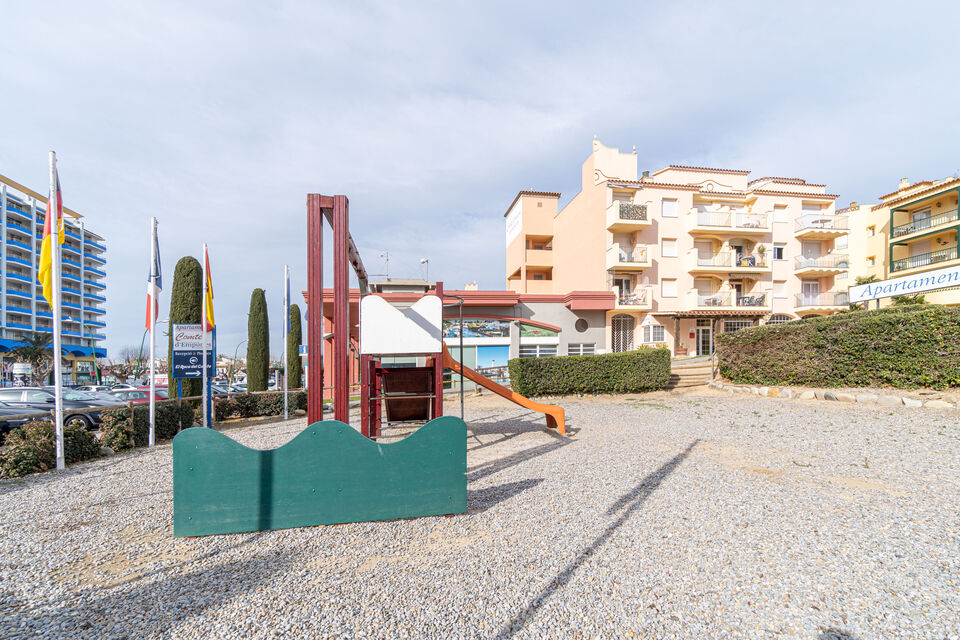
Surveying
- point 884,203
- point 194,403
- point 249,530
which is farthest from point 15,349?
point 884,203

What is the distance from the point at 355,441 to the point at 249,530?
1.27 m

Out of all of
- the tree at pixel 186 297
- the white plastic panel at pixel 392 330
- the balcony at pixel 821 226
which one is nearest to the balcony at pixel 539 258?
the balcony at pixel 821 226

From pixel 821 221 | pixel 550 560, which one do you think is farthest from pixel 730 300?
pixel 550 560

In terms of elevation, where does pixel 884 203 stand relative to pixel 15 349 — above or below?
above

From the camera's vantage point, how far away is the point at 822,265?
81.9 ft

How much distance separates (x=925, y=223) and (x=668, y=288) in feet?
58.1

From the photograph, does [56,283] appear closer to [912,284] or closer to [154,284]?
[154,284]

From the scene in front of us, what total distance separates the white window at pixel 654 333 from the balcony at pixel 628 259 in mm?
3103

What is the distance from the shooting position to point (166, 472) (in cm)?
681

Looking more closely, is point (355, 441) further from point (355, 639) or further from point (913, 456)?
point (913, 456)

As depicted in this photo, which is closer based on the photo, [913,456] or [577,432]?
[913,456]

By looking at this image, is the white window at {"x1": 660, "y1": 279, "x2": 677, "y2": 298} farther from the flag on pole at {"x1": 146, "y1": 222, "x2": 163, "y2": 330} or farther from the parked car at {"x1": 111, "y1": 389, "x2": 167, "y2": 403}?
the parked car at {"x1": 111, "y1": 389, "x2": 167, "y2": 403}

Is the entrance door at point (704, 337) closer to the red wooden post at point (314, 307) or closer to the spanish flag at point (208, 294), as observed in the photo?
the spanish flag at point (208, 294)

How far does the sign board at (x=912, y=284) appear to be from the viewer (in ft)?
36.3
